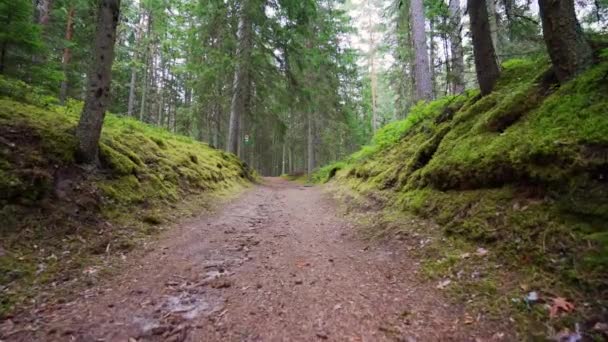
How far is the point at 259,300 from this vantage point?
9.96ft

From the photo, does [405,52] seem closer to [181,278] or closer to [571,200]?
[571,200]

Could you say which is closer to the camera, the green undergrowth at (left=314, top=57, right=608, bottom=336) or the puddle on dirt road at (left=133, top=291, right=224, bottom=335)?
the green undergrowth at (left=314, top=57, right=608, bottom=336)

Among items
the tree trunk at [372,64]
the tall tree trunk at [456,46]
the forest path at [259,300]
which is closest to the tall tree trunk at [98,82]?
the forest path at [259,300]

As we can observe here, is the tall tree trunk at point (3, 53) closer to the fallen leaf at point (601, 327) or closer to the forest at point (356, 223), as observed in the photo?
the forest at point (356, 223)

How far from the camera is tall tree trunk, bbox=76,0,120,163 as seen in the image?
5.20 meters

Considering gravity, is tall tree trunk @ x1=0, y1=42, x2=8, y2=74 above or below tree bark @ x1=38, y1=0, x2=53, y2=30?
below

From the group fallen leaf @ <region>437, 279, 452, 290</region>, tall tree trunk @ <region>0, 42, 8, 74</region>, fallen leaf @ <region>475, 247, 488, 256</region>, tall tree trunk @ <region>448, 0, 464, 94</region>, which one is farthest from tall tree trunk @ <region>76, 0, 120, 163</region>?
tall tree trunk @ <region>448, 0, 464, 94</region>

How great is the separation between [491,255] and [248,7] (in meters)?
12.0

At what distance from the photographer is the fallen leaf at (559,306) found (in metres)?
2.11

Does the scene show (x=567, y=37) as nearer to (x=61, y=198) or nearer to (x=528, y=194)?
(x=528, y=194)

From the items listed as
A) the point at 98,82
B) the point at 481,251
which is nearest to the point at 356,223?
the point at 481,251

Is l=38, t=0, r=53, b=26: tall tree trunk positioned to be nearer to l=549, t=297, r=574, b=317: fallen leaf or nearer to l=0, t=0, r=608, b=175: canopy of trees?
l=0, t=0, r=608, b=175: canopy of trees

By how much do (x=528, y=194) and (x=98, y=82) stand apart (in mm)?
6956

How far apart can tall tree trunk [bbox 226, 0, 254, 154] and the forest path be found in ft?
32.7
